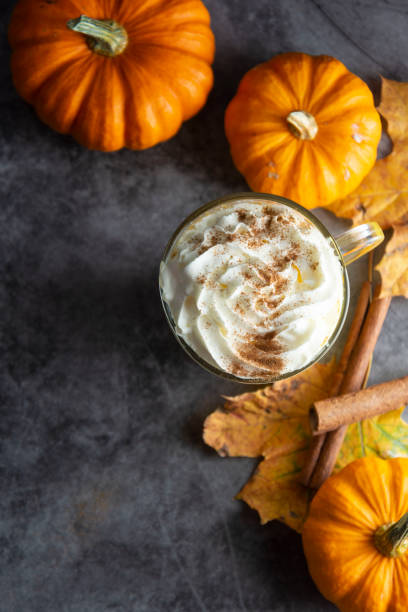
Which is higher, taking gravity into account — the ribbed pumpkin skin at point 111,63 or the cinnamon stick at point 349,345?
the ribbed pumpkin skin at point 111,63

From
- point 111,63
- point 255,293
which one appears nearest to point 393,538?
point 255,293

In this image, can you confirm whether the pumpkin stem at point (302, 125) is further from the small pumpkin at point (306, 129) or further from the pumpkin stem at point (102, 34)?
the pumpkin stem at point (102, 34)

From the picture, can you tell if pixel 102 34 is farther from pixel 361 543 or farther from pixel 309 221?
pixel 361 543

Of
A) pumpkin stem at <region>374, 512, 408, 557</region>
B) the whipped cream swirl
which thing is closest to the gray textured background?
pumpkin stem at <region>374, 512, 408, 557</region>

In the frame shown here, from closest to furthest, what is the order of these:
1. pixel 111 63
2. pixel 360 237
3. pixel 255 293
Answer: pixel 255 293 → pixel 360 237 → pixel 111 63

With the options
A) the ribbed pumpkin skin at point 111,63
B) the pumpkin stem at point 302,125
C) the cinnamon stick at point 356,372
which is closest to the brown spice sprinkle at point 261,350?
the cinnamon stick at point 356,372

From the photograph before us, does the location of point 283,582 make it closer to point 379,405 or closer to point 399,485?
point 399,485
